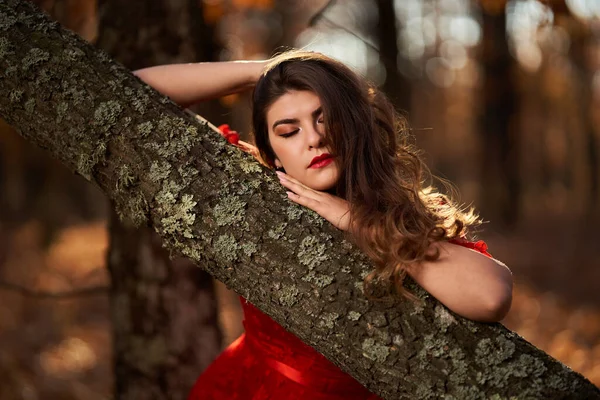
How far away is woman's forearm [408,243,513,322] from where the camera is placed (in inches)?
61.1

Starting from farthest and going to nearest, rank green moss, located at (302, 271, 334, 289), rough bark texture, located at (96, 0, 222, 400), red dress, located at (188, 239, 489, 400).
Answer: rough bark texture, located at (96, 0, 222, 400) < red dress, located at (188, 239, 489, 400) < green moss, located at (302, 271, 334, 289)

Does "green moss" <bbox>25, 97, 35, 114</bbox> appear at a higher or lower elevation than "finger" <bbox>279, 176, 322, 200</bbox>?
higher

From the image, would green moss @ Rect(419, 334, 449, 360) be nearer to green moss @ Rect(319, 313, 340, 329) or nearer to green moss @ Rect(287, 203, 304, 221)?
green moss @ Rect(319, 313, 340, 329)

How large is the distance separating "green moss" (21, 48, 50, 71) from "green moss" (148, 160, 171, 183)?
0.52m

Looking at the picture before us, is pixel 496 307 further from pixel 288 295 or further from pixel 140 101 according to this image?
pixel 140 101

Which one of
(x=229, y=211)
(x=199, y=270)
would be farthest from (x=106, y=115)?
(x=199, y=270)

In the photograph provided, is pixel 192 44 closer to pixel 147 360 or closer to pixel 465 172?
pixel 147 360

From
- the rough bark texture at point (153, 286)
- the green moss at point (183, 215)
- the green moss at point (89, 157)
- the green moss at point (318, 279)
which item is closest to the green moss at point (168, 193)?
the green moss at point (183, 215)

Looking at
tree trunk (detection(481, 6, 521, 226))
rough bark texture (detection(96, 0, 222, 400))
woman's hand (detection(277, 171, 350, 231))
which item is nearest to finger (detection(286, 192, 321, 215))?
woman's hand (detection(277, 171, 350, 231))

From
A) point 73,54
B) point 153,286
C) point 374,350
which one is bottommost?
point 153,286

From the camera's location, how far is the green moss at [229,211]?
5.43 feet

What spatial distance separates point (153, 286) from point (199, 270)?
277 mm

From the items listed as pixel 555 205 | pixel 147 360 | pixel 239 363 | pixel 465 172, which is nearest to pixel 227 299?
pixel 147 360

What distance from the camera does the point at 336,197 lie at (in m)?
1.85
